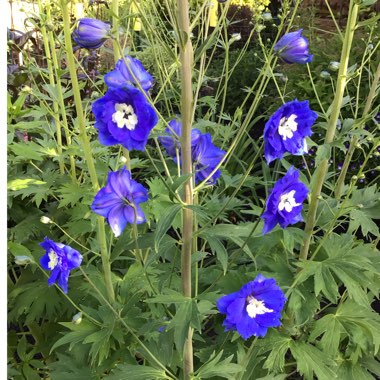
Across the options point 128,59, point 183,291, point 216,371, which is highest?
point 128,59

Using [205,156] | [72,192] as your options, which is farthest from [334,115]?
[72,192]

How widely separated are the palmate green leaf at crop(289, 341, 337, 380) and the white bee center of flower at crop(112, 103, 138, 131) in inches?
34.9

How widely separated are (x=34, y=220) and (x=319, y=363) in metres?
1.06

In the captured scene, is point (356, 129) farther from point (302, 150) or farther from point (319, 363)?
point (319, 363)

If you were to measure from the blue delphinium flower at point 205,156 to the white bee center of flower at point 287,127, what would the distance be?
24 centimetres

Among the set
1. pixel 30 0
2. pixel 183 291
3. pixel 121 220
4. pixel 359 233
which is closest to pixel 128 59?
pixel 121 220

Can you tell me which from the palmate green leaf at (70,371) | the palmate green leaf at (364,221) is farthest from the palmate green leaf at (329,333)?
the palmate green leaf at (70,371)

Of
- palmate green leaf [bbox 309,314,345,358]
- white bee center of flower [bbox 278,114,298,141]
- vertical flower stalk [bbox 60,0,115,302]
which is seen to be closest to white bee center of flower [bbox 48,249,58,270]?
vertical flower stalk [bbox 60,0,115,302]

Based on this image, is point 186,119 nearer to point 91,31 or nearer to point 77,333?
point 91,31

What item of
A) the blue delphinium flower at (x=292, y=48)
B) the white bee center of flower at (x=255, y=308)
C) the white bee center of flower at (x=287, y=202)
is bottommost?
the white bee center of flower at (x=255, y=308)

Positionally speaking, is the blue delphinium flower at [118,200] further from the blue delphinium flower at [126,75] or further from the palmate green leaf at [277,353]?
the palmate green leaf at [277,353]

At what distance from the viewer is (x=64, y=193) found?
1.82m

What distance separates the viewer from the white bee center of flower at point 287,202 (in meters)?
1.16

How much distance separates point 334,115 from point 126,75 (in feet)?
2.33
